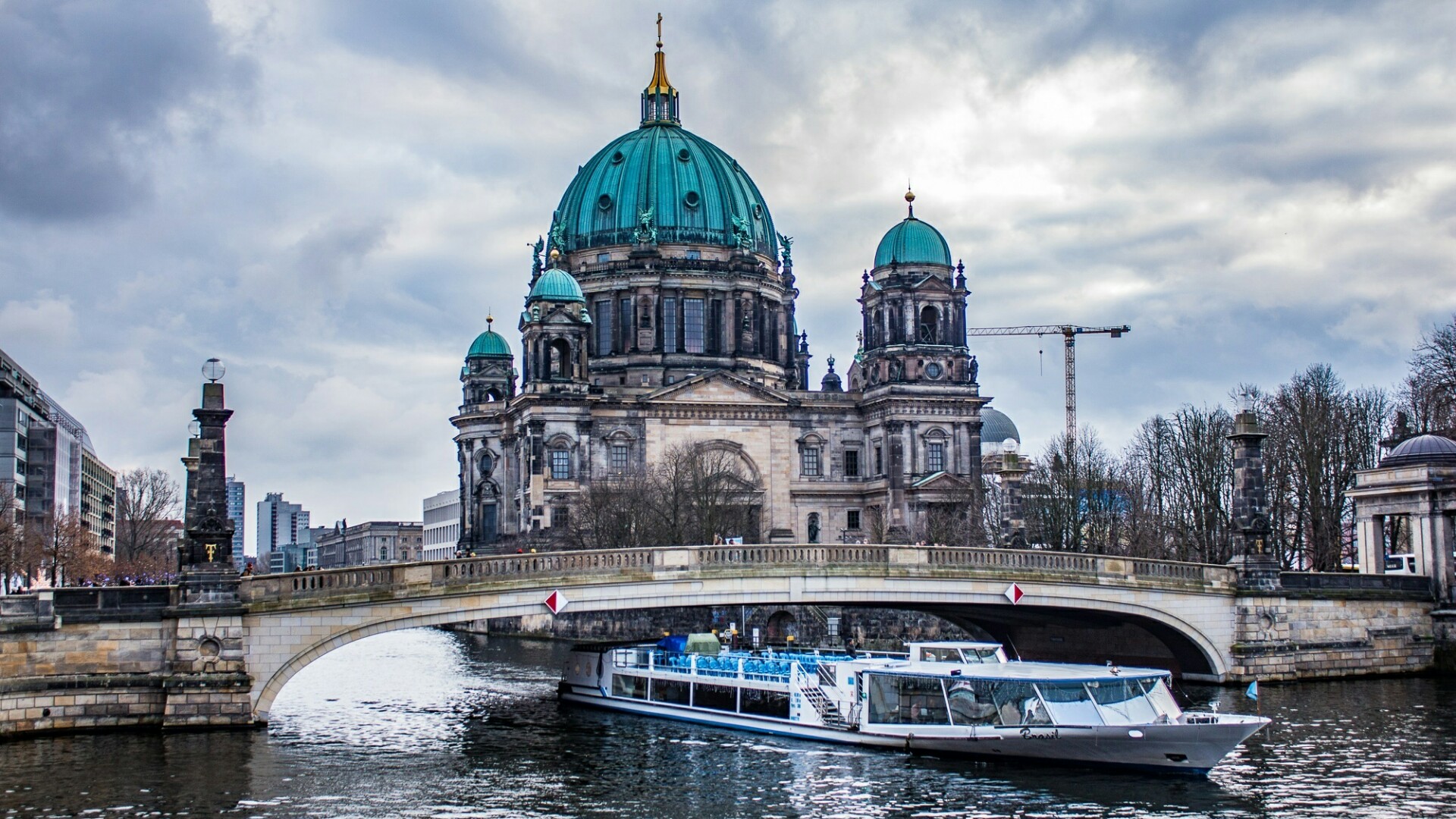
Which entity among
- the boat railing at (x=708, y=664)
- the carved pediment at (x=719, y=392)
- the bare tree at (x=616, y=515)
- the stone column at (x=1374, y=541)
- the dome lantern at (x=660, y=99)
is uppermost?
the dome lantern at (x=660, y=99)

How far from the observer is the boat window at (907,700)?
47.3m

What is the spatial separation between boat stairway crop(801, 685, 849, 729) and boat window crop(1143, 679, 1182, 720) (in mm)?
8882

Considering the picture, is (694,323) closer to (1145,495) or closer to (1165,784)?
(1145,495)

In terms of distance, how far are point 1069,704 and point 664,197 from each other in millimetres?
85126

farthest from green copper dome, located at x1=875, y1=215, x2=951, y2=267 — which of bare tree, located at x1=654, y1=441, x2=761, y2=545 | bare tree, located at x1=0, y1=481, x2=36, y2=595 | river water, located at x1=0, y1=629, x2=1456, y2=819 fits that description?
river water, located at x1=0, y1=629, x2=1456, y2=819

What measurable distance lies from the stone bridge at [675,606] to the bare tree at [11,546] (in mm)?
33949

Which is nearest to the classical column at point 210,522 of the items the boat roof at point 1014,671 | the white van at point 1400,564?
the boat roof at point 1014,671

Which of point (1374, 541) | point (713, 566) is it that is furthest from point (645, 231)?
point (713, 566)

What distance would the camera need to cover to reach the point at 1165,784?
138 ft

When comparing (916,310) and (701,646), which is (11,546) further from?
(916,310)

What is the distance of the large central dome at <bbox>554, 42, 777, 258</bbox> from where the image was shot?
12544cm

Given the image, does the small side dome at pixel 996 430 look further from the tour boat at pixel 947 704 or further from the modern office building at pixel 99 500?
the tour boat at pixel 947 704

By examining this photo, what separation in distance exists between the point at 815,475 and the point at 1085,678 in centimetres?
7573

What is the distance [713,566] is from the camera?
177ft
